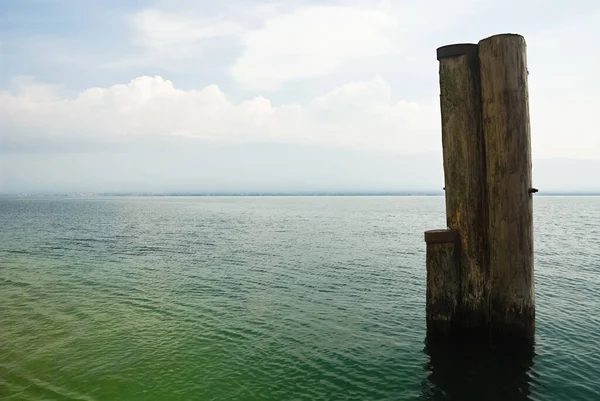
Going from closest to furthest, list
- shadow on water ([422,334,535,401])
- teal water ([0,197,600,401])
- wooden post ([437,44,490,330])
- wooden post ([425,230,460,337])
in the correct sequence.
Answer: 1. shadow on water ([422,334,535,401])
2. teal water ([0,197,600,401])
3. wooden post ([437,44,490,330])
4. wooden post ([425,230,460,337])

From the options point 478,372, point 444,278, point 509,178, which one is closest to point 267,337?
point 444,278

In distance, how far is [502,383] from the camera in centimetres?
844

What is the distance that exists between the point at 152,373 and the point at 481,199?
8657 mm

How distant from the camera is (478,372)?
8.80m

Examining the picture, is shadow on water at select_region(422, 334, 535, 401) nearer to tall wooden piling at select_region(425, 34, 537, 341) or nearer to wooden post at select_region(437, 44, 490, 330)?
tall wooden piling at select_region(425, 34, 537, 341)

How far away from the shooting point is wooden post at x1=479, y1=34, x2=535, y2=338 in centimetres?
877

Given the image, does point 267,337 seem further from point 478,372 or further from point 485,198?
point 485,198

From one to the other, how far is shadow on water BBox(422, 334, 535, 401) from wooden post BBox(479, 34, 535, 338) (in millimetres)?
669

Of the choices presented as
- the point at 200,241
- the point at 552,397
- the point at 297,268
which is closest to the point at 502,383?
the point at 552,397

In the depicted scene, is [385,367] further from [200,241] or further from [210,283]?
[200,241]

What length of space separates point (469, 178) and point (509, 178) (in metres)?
0.81

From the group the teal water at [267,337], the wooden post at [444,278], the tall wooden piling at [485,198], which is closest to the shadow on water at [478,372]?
the teal water at [267,337]

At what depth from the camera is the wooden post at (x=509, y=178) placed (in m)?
8.77

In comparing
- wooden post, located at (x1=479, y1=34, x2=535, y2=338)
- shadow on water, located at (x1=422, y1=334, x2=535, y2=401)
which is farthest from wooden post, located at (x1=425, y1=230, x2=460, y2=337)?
wooden post, located at (x1=479, y1=34, x2=535, y2=338)
